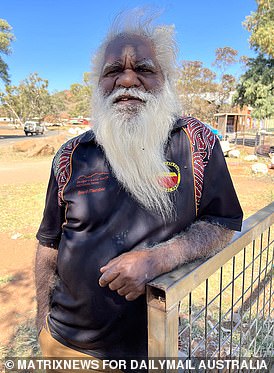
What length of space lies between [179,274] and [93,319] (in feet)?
1.69

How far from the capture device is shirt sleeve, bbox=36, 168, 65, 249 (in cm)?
143

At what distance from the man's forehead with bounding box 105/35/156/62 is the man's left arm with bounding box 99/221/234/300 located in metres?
0.81

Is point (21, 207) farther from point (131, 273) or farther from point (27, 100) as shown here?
point (27, 100)

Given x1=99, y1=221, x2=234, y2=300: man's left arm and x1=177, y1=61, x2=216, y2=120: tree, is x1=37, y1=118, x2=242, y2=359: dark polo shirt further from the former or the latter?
x1=177, y1=61, x2=216, y2=120: tree

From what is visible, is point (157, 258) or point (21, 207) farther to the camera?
point (21, 207)

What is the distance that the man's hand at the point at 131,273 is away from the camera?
1.03 m

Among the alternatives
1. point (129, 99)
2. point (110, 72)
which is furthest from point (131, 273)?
point (110, 72)

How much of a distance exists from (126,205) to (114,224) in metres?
0.09

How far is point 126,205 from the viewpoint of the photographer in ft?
4.08

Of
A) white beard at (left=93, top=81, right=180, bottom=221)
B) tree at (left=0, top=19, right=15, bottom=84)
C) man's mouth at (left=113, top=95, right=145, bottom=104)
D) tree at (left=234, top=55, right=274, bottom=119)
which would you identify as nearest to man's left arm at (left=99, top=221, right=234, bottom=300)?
white beard at (left=93, top=81, right=180, bottom=221)

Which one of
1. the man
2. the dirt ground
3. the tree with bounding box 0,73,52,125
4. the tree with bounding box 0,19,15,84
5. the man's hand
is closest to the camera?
the man's hand

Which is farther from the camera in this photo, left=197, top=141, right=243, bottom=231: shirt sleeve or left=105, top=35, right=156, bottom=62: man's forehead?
left=105, top=35, right=156, bottom=62: man's forehead

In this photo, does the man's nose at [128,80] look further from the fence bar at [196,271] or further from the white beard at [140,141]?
the fence bar at [196,271]

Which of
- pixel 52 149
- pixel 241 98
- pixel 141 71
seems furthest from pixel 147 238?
pixel 241 98
